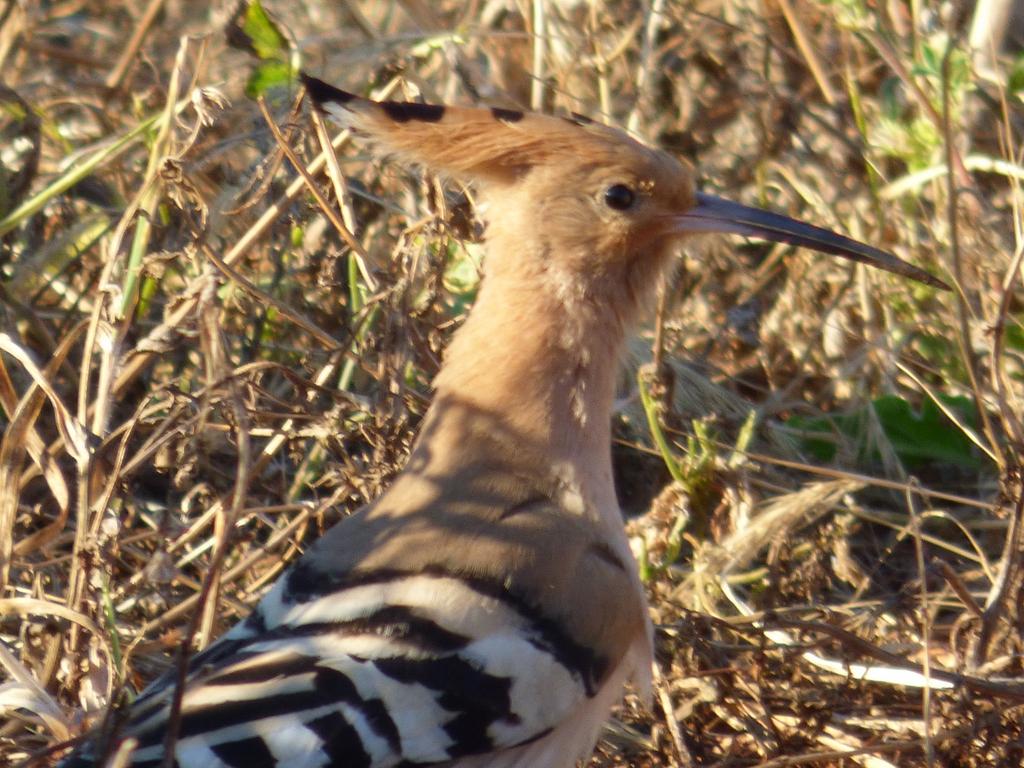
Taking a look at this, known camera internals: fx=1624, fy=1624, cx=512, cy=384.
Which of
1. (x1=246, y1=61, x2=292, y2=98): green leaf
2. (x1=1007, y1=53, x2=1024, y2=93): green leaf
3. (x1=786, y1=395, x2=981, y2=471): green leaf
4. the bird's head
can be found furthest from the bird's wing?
(x1=1007, y1=53, x2=1024, y2=93): green leaf

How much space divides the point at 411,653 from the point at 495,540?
223mm

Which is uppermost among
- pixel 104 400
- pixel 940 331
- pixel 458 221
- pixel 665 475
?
pixel 458 221

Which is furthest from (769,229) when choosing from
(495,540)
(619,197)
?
(495,540)

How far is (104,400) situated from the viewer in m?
2.25

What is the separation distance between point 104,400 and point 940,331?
1.68 metres

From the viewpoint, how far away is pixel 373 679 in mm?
1897

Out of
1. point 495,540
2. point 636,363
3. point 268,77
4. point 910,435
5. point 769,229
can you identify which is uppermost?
point 268,77

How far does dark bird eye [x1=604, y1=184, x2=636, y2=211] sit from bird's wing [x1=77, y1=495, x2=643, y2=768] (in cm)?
48

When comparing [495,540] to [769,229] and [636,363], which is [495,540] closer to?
[769,229]

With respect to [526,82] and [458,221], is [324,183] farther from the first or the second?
[526,82]

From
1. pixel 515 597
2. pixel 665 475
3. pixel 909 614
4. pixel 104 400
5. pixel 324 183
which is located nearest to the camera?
pixel 515 597

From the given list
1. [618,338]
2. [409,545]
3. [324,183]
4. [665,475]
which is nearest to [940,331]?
[665,475]

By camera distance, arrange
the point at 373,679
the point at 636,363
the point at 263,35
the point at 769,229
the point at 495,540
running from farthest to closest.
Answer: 1. the point at 636,363
2. the point at 263,35
3. the point at 769,229
4. the point at 495,540
5. the point at 373,679

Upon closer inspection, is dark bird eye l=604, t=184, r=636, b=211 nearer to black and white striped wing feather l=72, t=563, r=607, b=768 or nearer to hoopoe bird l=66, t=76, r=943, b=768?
hoopoe bird l=66, t=76, r=943, b=768
